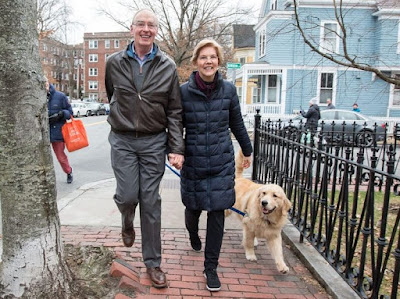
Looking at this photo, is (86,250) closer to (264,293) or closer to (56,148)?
(264,293)

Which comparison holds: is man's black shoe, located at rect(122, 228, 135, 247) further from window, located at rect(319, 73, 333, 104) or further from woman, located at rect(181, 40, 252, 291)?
window, located at rect(319, 73, 333, 104)

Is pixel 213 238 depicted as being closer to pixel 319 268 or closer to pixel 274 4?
pixel 319 268

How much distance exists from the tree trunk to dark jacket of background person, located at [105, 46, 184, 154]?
0.61 metres

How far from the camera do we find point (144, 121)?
2947mm

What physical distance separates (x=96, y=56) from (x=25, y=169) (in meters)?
76.2

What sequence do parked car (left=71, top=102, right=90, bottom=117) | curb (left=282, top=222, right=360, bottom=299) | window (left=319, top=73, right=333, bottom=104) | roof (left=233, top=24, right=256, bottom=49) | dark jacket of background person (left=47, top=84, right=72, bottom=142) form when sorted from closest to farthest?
curb (left=282, top=222, right=360, bottom=299), dark jacket of background person (left=47, top=84, right=72, bottom=142), window (left=319, top=73, right=333, bottom=104), parked car (left=71, top=102, right=90, bottom=117), roof (left=233, top=24, right=256, bottom=49)

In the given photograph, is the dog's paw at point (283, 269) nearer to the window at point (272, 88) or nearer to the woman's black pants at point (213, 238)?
the woman's black pants at point (213, 238)

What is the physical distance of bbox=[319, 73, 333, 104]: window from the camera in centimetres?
2332

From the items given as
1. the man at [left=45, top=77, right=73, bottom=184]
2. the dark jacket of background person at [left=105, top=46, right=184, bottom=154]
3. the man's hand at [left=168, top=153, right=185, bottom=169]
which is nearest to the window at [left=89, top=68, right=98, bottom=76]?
the man at [left=45, top=77, right=73, bottom=184]

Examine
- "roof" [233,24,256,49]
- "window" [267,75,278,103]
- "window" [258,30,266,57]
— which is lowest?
"window" [267,75,278,103]

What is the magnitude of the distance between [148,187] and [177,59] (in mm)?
31592

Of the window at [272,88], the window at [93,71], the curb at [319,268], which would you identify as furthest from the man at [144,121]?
the window at [93,71]

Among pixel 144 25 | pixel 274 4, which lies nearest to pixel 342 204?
pixel 144 25

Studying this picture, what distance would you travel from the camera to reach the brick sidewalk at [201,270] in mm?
3113
